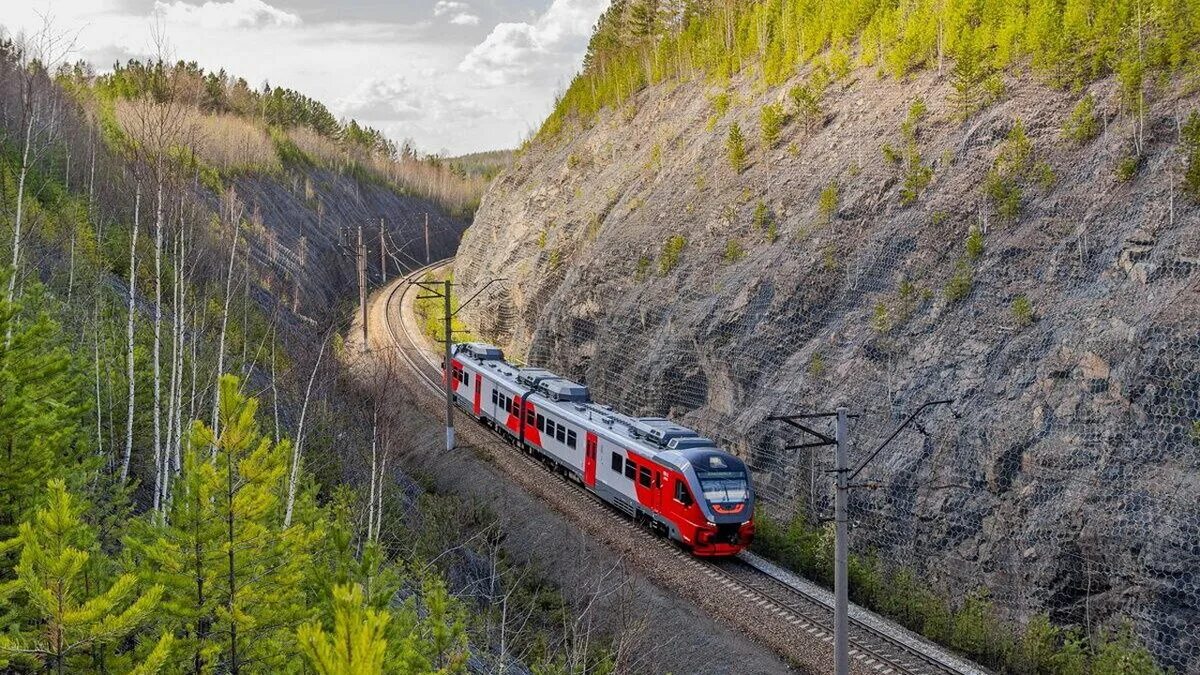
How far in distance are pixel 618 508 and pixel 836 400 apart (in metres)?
6.45

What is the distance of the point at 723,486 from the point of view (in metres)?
18.2

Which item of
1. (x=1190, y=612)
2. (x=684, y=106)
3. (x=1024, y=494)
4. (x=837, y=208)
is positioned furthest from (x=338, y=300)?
(x=1190, y=612)

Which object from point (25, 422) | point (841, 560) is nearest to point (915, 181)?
point (841, 560)

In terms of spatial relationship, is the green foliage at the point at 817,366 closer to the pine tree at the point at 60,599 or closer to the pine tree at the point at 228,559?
the pine tree at the point at 228,559

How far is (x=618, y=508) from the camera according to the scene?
21.5 metres

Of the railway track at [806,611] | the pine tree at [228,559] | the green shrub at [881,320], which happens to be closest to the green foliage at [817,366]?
the green shrub at [881,320]

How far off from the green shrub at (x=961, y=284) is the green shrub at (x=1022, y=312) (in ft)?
5.10

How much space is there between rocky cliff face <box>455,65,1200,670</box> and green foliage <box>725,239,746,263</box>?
0.26 metres

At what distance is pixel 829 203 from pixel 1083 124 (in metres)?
7.07

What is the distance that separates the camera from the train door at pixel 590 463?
2191 cm

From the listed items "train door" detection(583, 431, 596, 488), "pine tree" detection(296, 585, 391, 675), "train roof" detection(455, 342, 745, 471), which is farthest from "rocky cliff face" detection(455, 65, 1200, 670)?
"pine tree" detection(296, 585, 391, 675)

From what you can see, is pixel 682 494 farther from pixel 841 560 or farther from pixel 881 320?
pixel 881 320

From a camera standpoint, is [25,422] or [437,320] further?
[437,320]

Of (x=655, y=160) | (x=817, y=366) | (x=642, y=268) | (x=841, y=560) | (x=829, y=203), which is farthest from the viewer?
(x=655, y=160)
